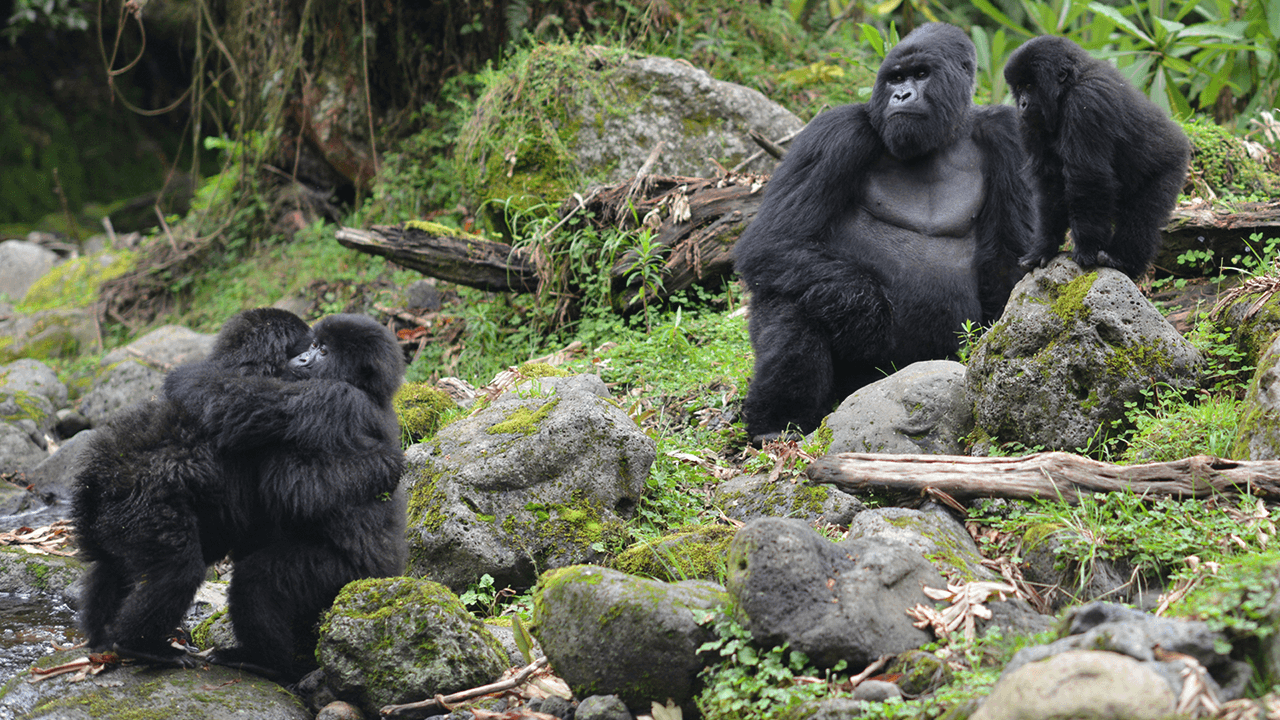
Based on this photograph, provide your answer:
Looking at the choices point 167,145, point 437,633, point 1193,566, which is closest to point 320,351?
point 437,633

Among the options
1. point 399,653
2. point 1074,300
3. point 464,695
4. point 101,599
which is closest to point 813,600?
point 464,695

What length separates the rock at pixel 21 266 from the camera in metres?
12.6

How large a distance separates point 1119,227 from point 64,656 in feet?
13.9

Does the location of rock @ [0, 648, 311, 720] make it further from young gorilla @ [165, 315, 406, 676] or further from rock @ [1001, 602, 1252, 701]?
rock @ [1001, 602, 1252, 701]

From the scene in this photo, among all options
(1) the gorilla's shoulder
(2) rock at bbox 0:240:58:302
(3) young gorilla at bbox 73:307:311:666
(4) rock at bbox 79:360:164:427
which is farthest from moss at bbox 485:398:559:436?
(2) rock at bbox 0:240:58:302

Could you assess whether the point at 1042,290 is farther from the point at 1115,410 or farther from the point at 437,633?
the point at 437,633

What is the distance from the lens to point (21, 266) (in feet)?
41.8

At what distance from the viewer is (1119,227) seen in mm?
4004

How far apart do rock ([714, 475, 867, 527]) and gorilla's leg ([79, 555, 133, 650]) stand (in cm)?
232

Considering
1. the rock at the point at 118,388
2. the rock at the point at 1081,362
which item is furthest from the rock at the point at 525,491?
the rock at the point at 118,388

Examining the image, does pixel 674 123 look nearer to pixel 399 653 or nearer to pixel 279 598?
pixel 279 598

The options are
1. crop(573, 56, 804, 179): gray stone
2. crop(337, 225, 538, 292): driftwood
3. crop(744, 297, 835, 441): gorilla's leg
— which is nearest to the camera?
crop(744, 297, 835, 441): gorilla's leg

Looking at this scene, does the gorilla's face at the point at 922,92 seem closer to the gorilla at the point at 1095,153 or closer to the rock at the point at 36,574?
the gorilla at the point at 1095,153

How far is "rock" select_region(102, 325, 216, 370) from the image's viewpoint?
28.0ft
